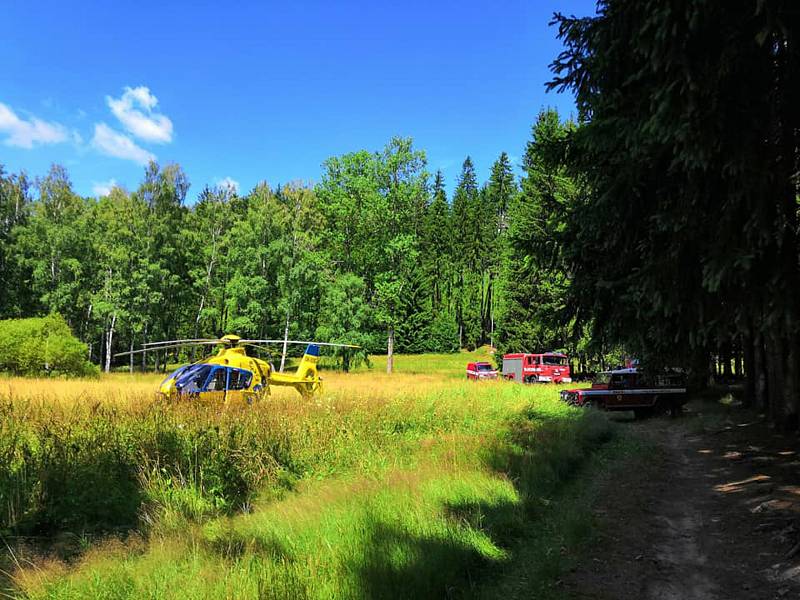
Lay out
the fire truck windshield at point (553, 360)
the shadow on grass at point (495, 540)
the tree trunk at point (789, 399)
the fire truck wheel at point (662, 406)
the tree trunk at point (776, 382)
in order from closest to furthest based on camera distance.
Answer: the shadow on grass at point (495, 540), the tree trunk at point (789, 399), the tree trunk at point (776, 382), the fire truck wheel at point (662, 406), the fire truck windshield at point (553, 360)

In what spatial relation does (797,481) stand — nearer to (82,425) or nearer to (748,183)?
(748,183)

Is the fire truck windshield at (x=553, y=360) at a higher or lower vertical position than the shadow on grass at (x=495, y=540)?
higher

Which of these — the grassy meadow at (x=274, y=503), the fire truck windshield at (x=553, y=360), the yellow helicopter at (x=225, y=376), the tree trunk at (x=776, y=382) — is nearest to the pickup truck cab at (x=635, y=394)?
the tree trunk at (x=776, y=382)

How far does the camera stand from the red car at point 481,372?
3903cm

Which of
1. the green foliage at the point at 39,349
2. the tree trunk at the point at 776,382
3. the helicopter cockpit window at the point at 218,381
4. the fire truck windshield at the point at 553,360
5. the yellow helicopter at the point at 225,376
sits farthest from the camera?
the fire truck windshield at the point at 553,360

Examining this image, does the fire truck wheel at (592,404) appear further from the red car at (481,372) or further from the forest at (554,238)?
the red car at (481,372)

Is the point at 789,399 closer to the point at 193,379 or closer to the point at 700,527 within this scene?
the point at 700,527

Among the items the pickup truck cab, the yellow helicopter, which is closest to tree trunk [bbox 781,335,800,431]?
the pickup truck cab

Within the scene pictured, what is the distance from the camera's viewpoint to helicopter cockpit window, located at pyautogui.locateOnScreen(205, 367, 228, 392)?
13.7m

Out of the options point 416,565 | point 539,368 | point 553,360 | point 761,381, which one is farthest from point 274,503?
point 553,360

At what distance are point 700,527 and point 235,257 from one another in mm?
41387

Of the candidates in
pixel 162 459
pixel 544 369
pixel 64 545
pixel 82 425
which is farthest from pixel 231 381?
pixel 544 369

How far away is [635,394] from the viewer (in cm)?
1888

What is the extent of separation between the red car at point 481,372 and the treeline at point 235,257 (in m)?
3.68
